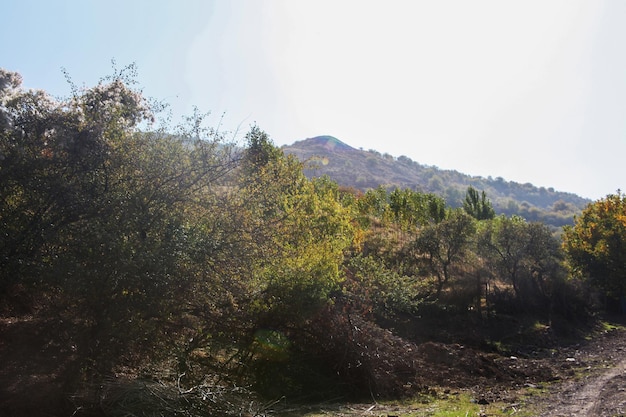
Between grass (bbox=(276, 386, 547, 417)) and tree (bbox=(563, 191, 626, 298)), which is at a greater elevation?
tree (bbox=(563, 191, 626, 298))

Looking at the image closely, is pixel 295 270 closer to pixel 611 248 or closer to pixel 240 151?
pixel 240 151

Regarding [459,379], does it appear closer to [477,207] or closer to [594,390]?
[594,390]

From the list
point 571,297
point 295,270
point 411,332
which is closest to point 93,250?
point 295,270

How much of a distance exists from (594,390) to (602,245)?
22.5 metres

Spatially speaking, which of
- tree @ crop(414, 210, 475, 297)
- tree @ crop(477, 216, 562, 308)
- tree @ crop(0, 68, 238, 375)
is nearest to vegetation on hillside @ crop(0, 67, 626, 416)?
tree @ crop(0, 68, 238, 375)

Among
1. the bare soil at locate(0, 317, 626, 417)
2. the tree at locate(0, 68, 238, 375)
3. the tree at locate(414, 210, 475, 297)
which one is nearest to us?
the tree at locate(0, 68, 238, 375)

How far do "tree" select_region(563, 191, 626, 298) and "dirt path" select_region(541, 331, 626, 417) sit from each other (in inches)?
573

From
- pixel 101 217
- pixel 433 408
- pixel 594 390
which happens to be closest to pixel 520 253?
pixel 594 390

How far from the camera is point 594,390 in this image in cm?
1143

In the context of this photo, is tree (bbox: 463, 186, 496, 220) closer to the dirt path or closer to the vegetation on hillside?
the dirt path

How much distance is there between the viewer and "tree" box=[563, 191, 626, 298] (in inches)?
1193

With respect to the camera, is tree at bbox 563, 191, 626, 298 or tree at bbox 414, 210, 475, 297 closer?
tree at bbox 414, 210, 475, 297

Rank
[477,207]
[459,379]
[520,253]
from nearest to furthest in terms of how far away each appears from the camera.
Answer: [459,379], [520,253], [477,207]

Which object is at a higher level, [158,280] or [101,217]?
[101,217]
